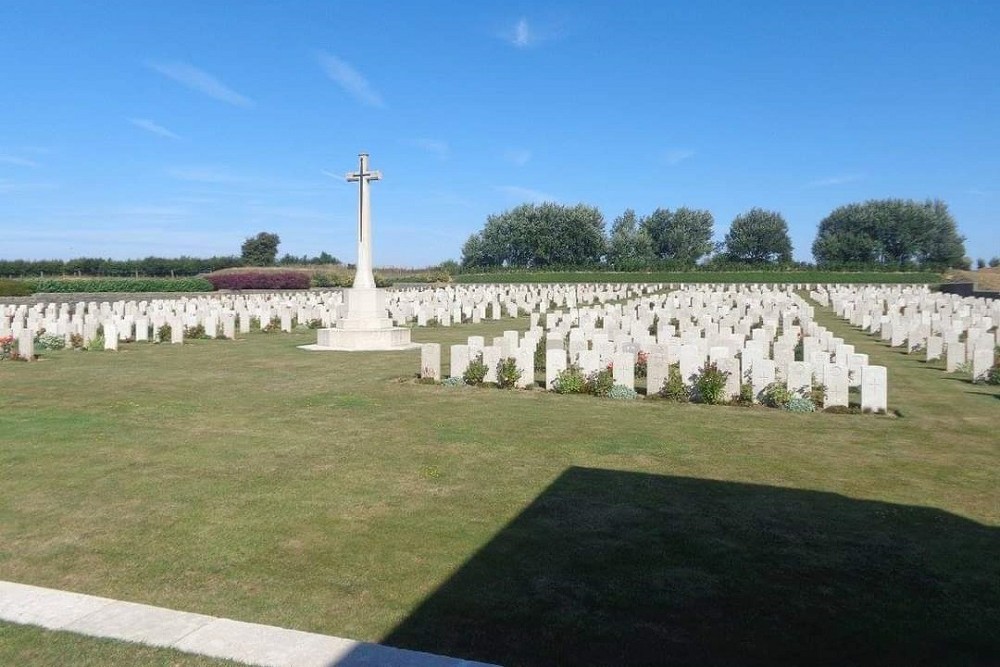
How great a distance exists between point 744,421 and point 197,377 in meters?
8.43

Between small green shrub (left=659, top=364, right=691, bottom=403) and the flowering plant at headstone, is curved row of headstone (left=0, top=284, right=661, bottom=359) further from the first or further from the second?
small green shrub (left=659, top=364, right=691, bottom=403)

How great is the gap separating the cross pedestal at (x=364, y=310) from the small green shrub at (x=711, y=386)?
826 cm

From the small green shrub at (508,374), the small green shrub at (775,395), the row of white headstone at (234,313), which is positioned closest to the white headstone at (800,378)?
the small green shrub at (775,395)

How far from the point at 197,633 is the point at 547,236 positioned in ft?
263

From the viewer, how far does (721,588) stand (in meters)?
4.31

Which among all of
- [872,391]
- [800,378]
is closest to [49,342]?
[800,378]

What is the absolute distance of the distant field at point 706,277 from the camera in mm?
58750

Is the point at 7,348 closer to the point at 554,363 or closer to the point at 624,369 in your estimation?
the point at 554,363

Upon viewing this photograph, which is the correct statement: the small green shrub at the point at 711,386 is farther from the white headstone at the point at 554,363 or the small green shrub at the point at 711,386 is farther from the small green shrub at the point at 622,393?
the white headstone at the point at 554,363

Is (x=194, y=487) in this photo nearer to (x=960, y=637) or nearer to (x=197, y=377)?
(x=960, y=637)

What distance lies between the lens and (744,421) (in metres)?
9.19

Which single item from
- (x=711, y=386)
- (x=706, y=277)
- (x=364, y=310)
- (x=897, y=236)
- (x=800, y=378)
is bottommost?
(x=711, y=386)

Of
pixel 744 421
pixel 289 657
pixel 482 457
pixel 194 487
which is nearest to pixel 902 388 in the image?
pixel 744 421

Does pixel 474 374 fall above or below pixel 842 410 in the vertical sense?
above
